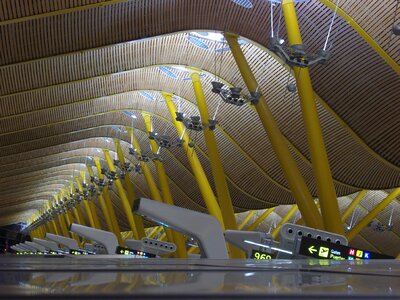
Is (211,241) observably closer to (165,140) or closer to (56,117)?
(165,140)

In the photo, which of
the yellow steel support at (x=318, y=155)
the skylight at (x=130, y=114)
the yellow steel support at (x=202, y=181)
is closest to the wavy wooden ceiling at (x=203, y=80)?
the skylight at (x=130, y=114)

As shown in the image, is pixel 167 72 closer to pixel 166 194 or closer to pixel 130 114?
pixel 166 194

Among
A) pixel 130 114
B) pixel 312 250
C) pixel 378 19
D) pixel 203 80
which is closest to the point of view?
pixel 312 250

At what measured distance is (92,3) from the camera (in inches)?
807

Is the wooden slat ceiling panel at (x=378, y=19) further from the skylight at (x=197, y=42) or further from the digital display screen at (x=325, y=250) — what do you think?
the skylight at (x=197, y=42)

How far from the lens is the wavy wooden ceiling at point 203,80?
2255cm

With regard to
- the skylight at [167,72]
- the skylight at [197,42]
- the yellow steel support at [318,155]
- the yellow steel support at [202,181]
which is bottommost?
the yellow steel support at [318,155]

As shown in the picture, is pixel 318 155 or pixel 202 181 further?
pixel 202 181

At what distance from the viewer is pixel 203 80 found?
33.9m

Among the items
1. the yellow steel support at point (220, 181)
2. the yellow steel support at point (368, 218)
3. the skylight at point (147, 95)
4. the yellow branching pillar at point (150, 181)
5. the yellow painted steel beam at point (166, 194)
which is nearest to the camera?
the yellow steel support at point (220, 181)

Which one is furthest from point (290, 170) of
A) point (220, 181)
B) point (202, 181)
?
point (202, 181)

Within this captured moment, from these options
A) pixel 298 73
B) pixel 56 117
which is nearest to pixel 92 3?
pixel 298 73

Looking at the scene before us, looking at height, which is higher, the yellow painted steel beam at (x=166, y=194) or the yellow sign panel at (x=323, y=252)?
the yellow painted steel beam at (x=166, y=194)

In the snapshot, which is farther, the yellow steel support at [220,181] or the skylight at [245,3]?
the yellow steel support at [220,181]
